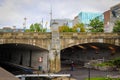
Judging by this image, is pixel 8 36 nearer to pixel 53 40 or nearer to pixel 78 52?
pixel 53 40

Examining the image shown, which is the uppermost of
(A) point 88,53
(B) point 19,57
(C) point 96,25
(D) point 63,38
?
(C) point 96,25

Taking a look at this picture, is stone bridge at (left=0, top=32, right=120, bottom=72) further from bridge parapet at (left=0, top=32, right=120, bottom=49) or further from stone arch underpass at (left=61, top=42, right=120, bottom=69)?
stone arch underpass at (left=61, top=42, right=120, bottom=69)

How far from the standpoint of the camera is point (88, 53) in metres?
64.6

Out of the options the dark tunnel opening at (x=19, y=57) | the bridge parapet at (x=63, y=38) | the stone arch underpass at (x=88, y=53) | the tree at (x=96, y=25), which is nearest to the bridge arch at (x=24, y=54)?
A: the dark tunnel opening at (x=19, y=57)

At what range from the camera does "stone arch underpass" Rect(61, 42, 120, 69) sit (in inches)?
2221

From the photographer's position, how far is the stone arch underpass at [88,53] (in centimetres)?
5641

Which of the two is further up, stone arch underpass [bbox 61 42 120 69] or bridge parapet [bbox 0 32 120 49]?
bridge parapet [bbox 0 32 120 49]

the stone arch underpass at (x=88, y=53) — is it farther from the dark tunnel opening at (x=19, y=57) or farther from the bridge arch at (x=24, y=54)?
the dark tunnel opening at (x=19, y=57)

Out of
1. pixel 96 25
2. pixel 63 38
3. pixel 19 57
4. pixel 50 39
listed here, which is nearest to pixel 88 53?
pixel 96 25

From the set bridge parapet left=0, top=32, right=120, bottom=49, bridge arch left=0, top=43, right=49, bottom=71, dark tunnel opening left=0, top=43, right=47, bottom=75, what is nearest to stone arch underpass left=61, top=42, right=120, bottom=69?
bridge parapet left=0, top=32, right=120, bottom=49

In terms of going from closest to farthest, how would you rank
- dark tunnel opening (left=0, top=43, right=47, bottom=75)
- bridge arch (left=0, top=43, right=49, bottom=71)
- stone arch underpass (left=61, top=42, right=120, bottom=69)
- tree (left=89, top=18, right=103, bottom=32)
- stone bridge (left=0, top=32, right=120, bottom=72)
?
stone bridge (left=0, top=32, right=120, bottom=72)
bridge arch (left=0, top=43, right=49, bottom=71)
dark tunnel opening (left=0, top=43, right=47, bottom=75)
stone arch underpass (left=61, top=42, right=120, bottom=69)
tree (left=89, top=18, right=103, bottom=32)

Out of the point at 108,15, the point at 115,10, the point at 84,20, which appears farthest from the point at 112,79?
the point at 84,20

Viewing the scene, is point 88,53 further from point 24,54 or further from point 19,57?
point 19,57

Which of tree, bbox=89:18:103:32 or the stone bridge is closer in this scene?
the stone bridge
